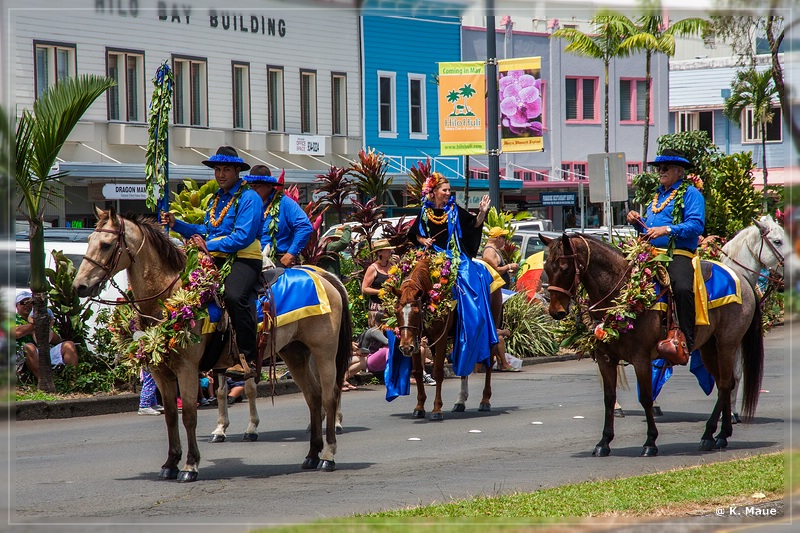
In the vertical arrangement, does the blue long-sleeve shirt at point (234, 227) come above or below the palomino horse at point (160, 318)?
above

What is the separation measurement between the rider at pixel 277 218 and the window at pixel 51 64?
166 inches

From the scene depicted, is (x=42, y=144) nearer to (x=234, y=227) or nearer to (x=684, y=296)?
(x=234, y=227)

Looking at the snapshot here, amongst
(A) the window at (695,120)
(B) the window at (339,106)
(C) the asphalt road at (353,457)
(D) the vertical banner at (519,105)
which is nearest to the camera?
(C) the asphalt road at (353,457)

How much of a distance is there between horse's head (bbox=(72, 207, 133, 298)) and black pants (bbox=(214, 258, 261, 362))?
92 centimetres

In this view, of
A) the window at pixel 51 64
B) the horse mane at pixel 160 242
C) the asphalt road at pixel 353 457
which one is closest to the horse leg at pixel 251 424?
the asphalt road at pixel 353 457

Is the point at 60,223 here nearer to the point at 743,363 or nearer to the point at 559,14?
the point at 743,363

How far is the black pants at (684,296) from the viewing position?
10.2 m

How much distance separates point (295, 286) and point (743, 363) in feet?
15.8

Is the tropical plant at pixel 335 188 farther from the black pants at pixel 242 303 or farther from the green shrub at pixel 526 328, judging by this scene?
the black pants at pixel 242 303

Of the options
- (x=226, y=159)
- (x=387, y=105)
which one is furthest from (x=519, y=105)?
(x=226, y=159)

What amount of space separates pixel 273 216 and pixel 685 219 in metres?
4.26

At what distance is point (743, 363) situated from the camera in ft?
36.7

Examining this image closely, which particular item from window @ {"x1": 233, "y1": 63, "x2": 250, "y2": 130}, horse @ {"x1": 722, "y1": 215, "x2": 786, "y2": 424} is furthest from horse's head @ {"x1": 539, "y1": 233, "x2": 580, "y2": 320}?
window @ {"x1": 233, "y1": 63, "x2": 250, "y2": 130}

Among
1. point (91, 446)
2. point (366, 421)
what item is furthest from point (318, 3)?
point (366, 421)
